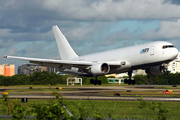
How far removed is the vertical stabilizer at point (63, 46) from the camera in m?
54.5

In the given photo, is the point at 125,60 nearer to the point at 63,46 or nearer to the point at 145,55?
the point at 145,55

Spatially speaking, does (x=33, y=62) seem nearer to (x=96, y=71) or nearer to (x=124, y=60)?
(x=96, y=71)

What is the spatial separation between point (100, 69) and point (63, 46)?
1654cm

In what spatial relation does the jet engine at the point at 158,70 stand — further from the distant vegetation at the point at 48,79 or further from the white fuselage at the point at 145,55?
the distant vegetation at the point at 48,79

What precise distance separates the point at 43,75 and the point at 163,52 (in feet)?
172

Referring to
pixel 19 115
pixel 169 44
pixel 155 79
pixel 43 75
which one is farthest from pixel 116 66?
pixel 155 79

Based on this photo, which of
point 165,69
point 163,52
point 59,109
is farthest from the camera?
point 165,69

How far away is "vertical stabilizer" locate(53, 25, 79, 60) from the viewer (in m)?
54.5

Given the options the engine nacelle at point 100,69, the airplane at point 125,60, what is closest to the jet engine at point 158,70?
the airplane at point 125,60

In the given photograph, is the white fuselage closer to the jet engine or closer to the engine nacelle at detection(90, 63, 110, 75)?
the engine nacelle at detection(90, 63, 110, 75)

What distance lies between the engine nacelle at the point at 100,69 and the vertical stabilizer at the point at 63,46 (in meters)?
12.4

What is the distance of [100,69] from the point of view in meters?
41.2

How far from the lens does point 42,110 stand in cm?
1062

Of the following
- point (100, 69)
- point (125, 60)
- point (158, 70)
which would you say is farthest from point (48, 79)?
point (158, 70)
